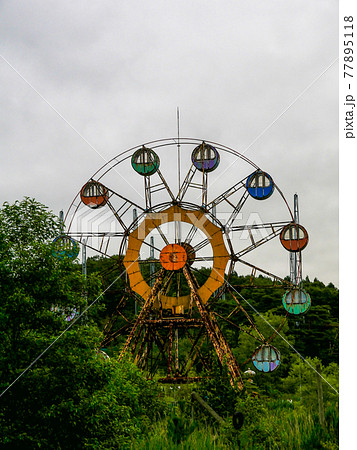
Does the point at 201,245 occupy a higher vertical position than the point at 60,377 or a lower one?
higher

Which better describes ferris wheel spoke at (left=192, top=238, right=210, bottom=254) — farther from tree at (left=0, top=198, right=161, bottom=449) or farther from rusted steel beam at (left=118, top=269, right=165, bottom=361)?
tree at (left=0, top=198, right=161, bottom=449)

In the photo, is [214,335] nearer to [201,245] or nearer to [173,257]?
[173,257]

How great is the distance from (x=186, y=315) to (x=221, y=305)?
1838 centimetres

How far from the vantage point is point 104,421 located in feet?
37.3

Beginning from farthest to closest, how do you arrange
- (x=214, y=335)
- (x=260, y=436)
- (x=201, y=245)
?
(x=201, y=245), (x=214, y=335), (x=260, y=436)

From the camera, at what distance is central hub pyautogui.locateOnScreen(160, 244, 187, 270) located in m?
20.1

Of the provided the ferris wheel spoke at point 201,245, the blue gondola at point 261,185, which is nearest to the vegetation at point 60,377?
the ferris wheel spoke at point 201,245

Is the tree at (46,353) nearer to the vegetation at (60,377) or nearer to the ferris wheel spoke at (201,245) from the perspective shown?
the vegetation at (60,377)

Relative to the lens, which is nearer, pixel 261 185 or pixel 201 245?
pixel 261 185

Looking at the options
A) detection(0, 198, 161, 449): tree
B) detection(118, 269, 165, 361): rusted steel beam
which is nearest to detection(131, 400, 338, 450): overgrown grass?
detection(0, 198, 161, 449): tree

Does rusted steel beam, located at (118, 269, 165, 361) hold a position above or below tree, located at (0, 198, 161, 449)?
above

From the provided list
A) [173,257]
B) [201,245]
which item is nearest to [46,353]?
[173,257]

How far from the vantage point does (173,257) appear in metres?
20.2

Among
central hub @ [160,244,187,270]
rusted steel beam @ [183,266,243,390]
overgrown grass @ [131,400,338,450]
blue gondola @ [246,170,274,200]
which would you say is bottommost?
overgrown grass @ [131,400,338,450]
